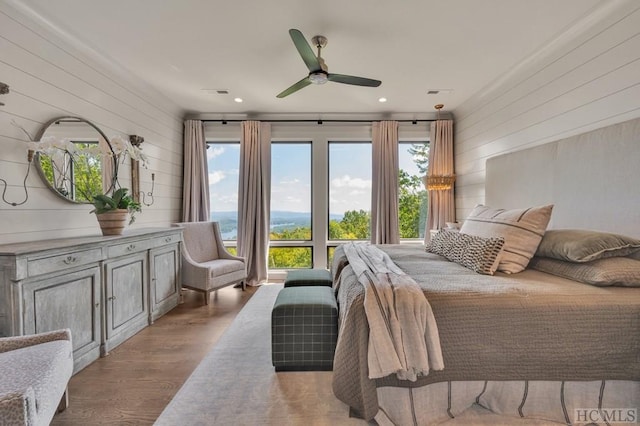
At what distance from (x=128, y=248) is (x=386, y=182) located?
11.3ft

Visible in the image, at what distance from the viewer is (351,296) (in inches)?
64.4

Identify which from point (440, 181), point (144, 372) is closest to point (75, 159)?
point (144, 372)

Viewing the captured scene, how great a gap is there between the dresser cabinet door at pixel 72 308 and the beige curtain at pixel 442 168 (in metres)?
4.12

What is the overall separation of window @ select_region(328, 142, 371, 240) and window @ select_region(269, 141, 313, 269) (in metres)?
0.39

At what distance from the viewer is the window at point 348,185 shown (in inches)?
187

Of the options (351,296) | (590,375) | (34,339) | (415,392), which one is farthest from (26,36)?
(590,375)

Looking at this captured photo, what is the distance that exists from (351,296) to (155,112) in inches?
147

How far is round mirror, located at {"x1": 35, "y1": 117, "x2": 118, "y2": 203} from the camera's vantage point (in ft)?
7.54

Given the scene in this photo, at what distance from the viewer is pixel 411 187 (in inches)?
186

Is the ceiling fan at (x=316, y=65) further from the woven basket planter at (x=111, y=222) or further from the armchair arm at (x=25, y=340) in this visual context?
the armchair arm at (x=25, y=340)

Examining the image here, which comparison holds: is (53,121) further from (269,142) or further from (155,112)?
(269,142)

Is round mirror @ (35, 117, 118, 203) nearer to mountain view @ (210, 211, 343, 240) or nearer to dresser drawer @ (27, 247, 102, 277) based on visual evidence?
dresser drawer @ (27, 247, 102, 277)

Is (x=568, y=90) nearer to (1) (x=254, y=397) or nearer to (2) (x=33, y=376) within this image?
(1) (x=254, y=397)

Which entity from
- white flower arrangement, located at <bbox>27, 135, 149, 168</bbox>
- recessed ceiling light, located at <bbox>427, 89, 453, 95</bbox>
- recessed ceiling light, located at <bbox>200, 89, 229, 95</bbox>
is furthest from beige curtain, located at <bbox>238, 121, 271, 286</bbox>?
recessed ceiling light, located at <bbox>427, 89, 453, 95</bbox>
